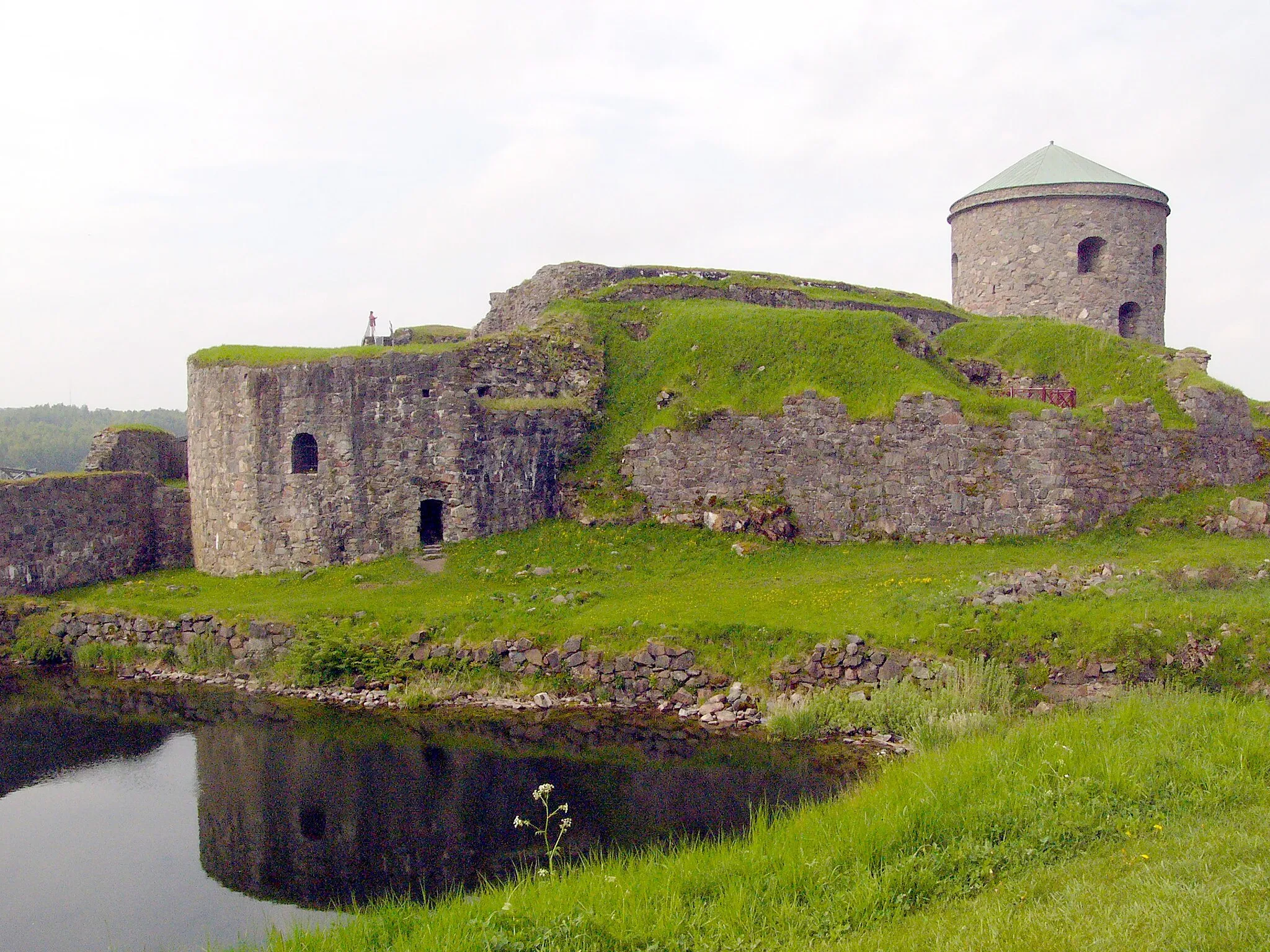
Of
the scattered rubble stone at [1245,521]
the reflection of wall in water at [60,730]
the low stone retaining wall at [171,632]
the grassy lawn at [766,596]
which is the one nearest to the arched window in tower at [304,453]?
the grassy lawn at [766,596]

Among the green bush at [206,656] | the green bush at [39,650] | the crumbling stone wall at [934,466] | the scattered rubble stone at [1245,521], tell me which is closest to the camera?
the green bush at [206,656]

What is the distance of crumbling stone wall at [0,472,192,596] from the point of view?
19.7 meters

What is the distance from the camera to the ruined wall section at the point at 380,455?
2012cm

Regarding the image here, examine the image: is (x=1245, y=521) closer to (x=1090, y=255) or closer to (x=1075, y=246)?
(x=1075, y=246)

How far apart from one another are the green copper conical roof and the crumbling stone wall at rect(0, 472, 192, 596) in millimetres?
25021

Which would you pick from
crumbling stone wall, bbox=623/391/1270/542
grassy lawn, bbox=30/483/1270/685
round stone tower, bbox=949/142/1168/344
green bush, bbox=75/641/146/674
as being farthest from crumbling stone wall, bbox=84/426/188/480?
round stone tower, bbox=949/142/1168/344

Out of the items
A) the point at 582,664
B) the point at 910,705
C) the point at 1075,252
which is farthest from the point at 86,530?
the point at 1075,252

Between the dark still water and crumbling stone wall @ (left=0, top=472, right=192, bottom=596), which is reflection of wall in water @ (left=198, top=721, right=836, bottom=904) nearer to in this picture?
the dark still water

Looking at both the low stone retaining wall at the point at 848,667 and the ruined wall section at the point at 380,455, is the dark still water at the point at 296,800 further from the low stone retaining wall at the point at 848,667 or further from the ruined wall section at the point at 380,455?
the ruined wall section at the point at 380,455

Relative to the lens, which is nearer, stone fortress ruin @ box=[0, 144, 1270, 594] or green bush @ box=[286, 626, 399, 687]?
green bush @ box=[286, 626, 399, 687]

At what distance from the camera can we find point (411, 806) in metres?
11.3

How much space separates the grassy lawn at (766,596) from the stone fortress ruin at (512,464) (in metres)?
0.67

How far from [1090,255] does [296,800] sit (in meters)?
27.3

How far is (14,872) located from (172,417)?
82075 mm
